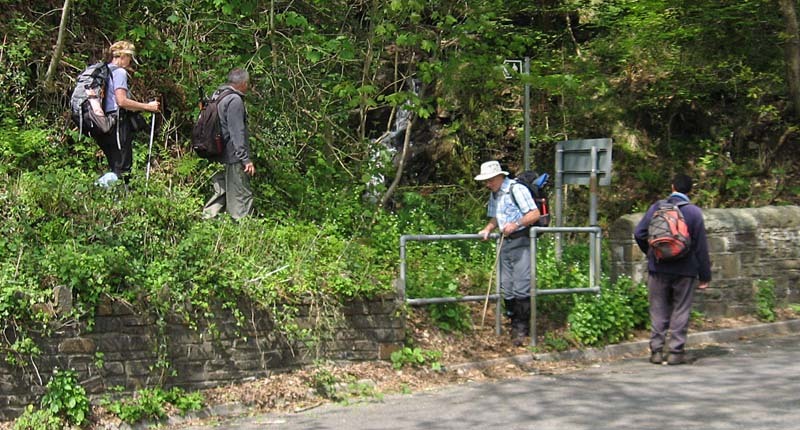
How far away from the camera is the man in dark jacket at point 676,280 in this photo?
10.8 meters

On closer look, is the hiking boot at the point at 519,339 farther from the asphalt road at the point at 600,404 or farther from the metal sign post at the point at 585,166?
the metal sign post at the point at 585,166

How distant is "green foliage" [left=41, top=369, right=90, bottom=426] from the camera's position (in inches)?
314

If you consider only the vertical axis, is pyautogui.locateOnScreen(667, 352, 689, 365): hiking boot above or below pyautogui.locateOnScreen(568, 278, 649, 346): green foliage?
below

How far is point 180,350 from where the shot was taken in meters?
8.76

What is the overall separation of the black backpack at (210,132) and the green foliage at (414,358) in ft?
9.64

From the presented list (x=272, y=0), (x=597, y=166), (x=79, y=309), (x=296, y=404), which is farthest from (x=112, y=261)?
(x=597, y=166)

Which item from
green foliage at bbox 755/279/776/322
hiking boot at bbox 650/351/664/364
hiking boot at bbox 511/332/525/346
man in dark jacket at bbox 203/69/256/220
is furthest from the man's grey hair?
green foliage at bbox 755/279/776/322

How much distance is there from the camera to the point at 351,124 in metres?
16.7

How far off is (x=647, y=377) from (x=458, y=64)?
15.2ft

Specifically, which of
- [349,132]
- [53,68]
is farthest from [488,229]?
[53,68]

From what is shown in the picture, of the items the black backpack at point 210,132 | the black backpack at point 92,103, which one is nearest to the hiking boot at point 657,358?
the black backpack at point 210,132

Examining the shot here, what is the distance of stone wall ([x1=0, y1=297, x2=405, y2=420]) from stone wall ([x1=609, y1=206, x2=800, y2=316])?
159 inches

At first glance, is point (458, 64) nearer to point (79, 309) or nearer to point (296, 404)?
point (296, 404)

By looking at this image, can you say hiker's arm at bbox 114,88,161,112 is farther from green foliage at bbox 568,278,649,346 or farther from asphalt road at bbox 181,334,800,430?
green foliage at bbox 568,278,649,346
